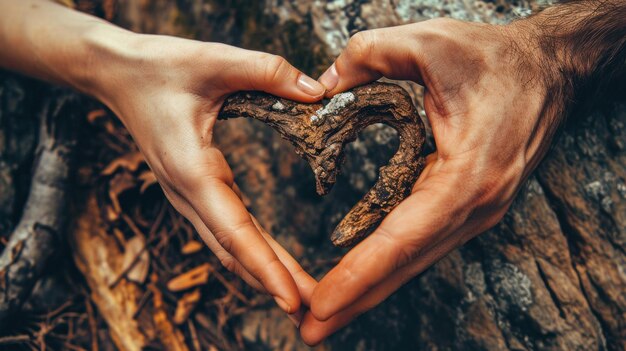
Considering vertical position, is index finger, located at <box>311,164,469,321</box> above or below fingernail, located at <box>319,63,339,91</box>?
below

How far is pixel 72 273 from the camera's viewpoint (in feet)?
7.86

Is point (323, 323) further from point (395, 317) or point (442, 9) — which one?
point (442, 9)

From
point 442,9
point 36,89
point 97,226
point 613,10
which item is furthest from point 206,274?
point 613,10

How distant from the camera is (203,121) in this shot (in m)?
1.64

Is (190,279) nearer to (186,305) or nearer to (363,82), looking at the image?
(186,305)

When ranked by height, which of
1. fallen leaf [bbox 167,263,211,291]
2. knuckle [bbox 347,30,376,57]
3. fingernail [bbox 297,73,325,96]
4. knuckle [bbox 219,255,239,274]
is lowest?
fallen leaf [bbox 167,263,211,291]

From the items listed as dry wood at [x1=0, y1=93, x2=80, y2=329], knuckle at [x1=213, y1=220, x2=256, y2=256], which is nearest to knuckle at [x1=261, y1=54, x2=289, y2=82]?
knuckle at [x1=213, y1=220, x2=256, y2=256]

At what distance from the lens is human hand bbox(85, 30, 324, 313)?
4.79 ft

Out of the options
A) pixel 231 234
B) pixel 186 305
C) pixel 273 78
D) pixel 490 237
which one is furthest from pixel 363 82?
pixel 186 305

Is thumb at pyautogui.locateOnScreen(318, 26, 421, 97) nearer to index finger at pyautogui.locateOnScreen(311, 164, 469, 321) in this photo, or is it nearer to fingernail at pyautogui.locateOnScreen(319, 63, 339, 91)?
fingernail at pyautogui.locateOnScreen(319, 63, 339, 91)

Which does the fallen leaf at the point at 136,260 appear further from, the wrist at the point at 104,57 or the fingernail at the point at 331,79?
the fingernail at the point at 331,79

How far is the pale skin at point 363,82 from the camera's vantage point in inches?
54.0

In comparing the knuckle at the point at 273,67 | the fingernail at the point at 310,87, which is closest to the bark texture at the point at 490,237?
the fingernail at the point at 310,87

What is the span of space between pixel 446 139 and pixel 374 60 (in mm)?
356
